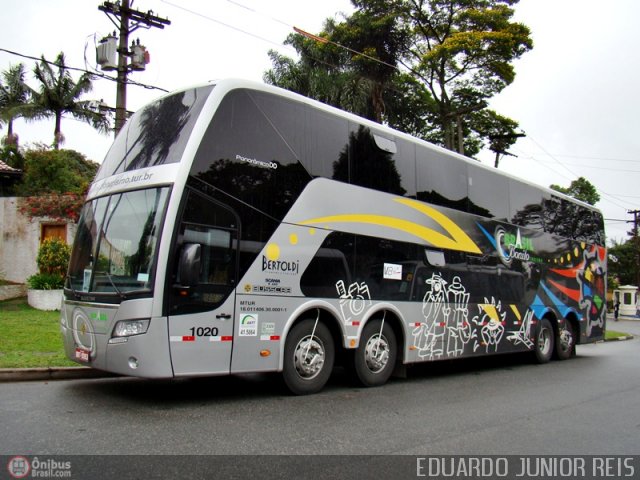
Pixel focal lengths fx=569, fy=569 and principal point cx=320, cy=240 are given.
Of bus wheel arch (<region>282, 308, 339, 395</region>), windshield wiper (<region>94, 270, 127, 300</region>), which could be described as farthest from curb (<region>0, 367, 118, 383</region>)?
bus wheel arch (<region>282, 308, 339, 395</region>)

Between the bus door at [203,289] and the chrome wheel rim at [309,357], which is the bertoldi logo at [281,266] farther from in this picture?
the chrome wheel rim at [309,357]

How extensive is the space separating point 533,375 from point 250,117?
26.2 ft

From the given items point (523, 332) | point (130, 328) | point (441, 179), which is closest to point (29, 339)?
point (130, 328)

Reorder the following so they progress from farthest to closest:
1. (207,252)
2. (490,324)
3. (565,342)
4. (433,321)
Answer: (565,342) → (490,324) → (433,321) → (207,252)

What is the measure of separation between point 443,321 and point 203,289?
17.2ft

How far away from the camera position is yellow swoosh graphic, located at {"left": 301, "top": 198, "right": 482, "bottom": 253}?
8.70 m

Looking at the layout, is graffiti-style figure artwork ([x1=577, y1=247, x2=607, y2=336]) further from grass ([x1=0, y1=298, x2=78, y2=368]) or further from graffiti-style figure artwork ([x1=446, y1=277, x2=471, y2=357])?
grass ([x1=0, y1=298, x2=78, y2=368])

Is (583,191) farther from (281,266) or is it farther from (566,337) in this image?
(281,266)

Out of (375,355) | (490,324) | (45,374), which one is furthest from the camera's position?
(490,324)

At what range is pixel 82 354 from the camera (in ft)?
23.4

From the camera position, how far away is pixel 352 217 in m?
8.80

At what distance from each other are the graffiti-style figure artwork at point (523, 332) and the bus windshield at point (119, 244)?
8.52 m

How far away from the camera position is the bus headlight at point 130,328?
6.51m

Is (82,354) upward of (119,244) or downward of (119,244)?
downward
